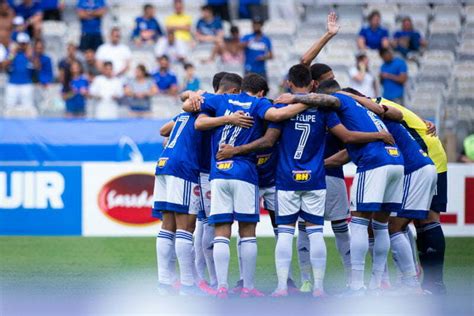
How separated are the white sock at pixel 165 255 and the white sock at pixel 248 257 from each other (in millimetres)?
837

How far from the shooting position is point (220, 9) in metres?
24.1

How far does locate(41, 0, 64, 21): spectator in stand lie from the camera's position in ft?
82.0

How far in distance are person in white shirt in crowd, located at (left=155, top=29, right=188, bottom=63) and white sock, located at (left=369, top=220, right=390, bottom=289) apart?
12.4m

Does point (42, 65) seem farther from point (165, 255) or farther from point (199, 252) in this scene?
point (165, 255)

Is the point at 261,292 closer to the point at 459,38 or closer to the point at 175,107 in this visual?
the point at 175,107

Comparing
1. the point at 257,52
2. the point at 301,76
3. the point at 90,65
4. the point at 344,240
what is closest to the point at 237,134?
the point at 301,76

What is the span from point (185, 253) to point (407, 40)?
42.6ft

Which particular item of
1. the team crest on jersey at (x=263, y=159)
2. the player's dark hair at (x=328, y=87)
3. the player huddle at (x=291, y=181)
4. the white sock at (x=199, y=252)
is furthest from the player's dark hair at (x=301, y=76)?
the white sock at (x=199, y=252)

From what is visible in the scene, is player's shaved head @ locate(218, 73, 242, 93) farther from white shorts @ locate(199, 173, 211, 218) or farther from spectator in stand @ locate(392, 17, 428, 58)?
spectator in stand @ locate(392, 17, 428, 58)

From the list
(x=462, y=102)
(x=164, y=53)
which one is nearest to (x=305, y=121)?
(x=462, y=102)

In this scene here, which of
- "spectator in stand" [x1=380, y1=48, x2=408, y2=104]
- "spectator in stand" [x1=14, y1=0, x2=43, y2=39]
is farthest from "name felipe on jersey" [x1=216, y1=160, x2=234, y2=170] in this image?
"spectator in stand" [x1=14, y1=0, x2=43, y2=39]

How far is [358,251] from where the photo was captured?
427 inches

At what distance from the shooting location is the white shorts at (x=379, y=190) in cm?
1086

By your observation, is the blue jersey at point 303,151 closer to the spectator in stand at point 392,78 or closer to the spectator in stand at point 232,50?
the spectator in stand at point 392,78
